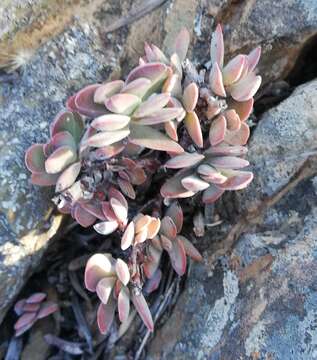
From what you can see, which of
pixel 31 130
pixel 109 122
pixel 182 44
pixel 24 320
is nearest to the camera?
pixel 109 122

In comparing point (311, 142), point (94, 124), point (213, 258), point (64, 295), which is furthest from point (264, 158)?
point (64, 295)

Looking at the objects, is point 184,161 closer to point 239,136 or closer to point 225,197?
point 239,136

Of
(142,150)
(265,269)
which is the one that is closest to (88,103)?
(142,150)

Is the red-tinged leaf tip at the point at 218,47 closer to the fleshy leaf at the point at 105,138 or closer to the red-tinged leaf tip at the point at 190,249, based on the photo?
the fleshy leaf at the point at 105,138

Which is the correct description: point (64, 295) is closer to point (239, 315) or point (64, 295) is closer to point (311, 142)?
point (239, 315)

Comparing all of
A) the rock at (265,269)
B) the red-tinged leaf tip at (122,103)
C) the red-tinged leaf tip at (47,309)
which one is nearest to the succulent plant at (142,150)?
the red-tinged leaf tip at (122,103)
